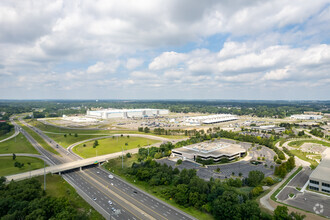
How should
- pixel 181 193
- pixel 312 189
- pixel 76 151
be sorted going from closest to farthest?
pixel 181 193 < pixel 312 189 < pixel 76 151

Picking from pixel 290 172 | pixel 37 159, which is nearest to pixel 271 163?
pixel 290 172

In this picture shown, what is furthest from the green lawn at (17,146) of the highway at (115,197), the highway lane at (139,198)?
the highway lane at (139,198)

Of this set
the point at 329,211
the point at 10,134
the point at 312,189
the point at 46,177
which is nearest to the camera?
the point at 329,211

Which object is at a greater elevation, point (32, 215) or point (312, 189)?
point (32, 215)

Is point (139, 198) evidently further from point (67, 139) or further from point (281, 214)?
point (67, 139)

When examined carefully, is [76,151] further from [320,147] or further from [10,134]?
[320,147]

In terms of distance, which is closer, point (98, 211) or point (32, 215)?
point (32, 215)

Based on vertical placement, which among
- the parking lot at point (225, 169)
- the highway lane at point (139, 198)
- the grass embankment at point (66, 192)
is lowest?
the parking lot at point (225, 169)

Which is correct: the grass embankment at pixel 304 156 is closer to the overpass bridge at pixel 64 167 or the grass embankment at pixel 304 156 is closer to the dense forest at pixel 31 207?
the overpass bridge at pixel 64 167
